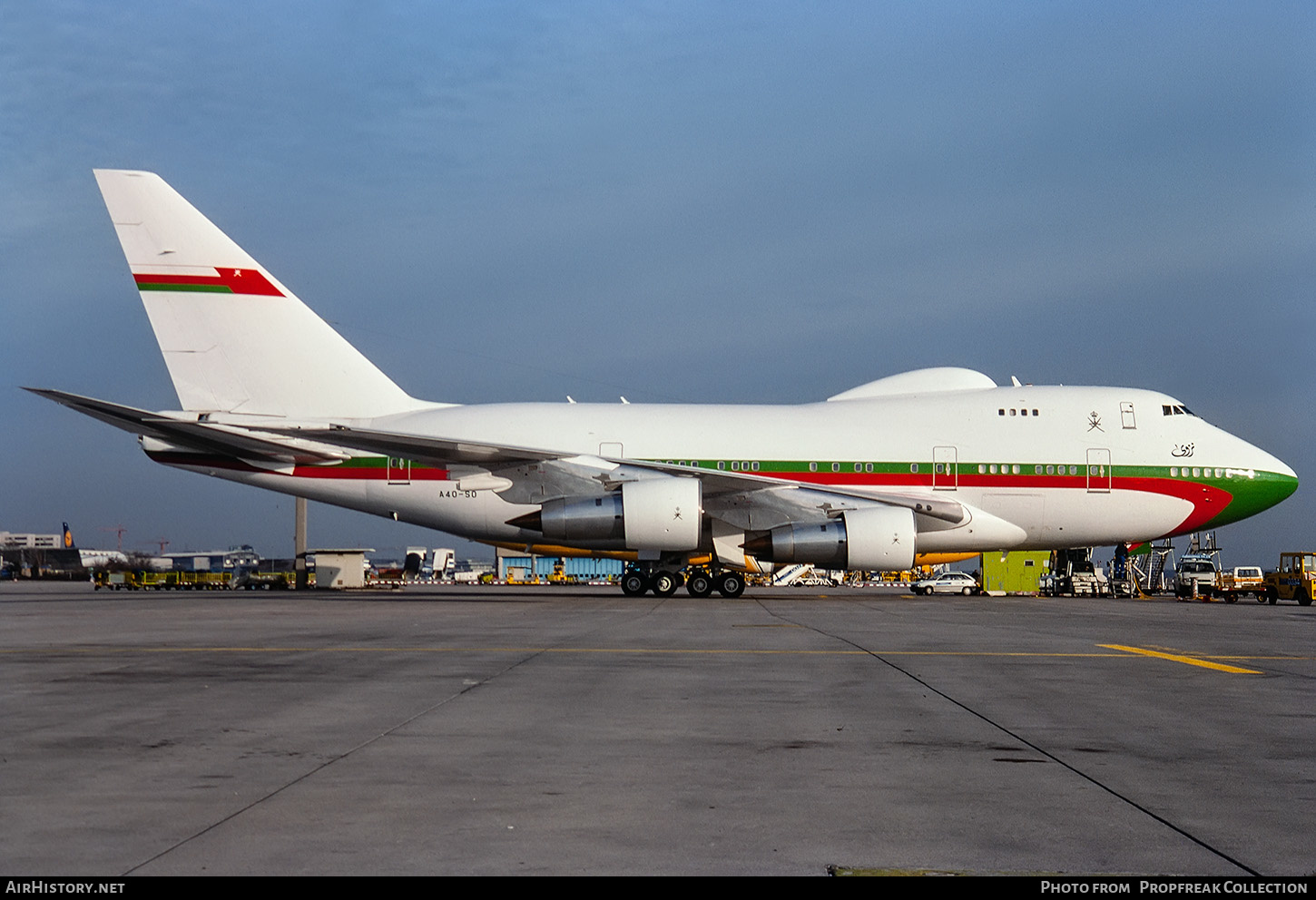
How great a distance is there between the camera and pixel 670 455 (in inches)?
1016

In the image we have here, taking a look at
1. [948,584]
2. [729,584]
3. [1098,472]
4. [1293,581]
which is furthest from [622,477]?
[948,584]

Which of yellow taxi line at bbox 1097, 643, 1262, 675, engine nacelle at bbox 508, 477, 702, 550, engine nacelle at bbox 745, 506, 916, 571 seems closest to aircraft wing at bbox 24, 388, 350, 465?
engine nacelle at bbox 508, 477, 702, 550

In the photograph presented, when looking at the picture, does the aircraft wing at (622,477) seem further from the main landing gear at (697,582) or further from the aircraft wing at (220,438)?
the main landing gear at (697,582)

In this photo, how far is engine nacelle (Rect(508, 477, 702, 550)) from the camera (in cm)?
2334

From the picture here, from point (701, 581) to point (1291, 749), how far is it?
19520 mm

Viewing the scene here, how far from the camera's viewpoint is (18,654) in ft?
36.7

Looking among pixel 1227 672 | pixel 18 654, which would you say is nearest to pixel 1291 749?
pixel 1227 672

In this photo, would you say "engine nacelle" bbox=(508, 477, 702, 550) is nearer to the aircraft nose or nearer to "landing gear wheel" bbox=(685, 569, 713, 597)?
"landing gear wheel" bbox=(685, 569, 713, 597)

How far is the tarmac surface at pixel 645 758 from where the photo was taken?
4.09 metres

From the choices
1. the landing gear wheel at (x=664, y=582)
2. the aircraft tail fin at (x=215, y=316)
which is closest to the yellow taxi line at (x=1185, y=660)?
the landing gear wheel at (x=664, y=582)

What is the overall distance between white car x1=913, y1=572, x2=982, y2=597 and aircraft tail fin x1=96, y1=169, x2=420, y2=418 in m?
27.6

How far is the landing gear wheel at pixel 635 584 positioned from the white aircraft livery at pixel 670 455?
80 millimetres
